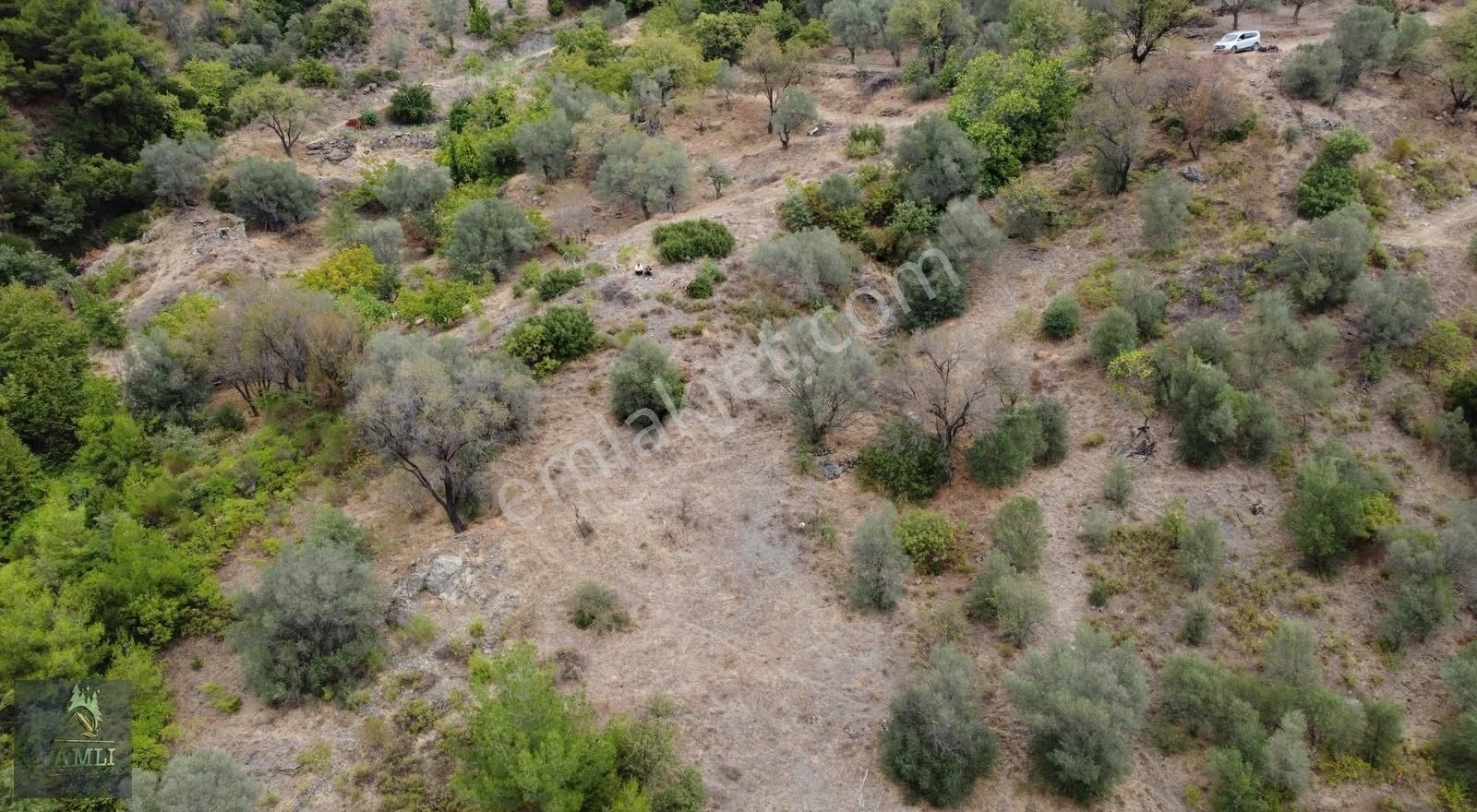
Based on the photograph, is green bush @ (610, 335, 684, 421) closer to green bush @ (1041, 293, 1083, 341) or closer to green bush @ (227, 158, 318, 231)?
green bush @ (1041, 293, 1083, 341)

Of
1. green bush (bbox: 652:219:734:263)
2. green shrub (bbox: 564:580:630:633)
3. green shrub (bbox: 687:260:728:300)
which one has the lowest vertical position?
green shrub (bbox: 564:580:630:633)

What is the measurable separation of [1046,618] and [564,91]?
125 feet

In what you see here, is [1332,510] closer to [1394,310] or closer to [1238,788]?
[1238,788]

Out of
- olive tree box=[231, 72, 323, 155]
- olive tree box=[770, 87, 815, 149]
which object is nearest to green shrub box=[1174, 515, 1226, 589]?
olive tree box=[770, 87, 815, 149]

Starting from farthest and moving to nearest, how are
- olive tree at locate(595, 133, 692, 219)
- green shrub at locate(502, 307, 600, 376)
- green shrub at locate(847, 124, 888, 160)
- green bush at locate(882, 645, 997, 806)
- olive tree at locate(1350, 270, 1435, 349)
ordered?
green shrub at locate(847, 124, 888, 160)
olive tree at locate(595, 133, 692, 219)
green shrub at locate(502, 307, 600, 376)
olive tree at locate(1350, 270, 1435, 349)
green bush at locate(882, 645, 997, 806)

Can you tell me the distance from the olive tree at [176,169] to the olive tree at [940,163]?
3631 centimetres

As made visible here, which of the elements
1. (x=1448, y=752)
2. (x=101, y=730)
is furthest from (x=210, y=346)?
(x=1448, y=752)

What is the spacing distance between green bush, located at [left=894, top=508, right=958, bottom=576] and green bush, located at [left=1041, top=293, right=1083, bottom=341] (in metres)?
10.6

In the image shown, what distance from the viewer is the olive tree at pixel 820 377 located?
25953 millimetres

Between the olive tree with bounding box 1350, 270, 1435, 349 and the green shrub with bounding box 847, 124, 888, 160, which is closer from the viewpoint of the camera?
the olive tree with bounding box 1350, 270, 1435, 349

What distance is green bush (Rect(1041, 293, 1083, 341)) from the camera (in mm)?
29484

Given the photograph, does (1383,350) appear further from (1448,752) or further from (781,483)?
(781,483)

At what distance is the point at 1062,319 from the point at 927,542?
11.7 m

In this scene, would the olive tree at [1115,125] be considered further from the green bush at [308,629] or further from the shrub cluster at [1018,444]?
the green bush at [308,629]
